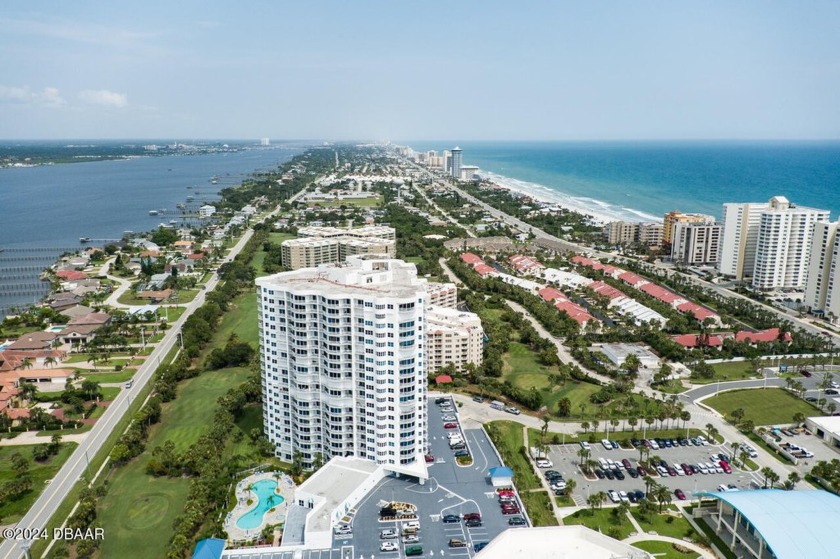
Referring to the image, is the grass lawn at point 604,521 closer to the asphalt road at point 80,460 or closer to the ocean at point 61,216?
the asphalt road at point 80,460

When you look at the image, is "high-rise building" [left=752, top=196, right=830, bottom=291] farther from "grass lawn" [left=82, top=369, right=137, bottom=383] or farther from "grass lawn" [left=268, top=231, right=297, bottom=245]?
"grass lawn" [left=268, top=231, right=297, bottom=245]

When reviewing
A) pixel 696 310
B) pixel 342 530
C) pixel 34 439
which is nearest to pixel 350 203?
pixel 696 310

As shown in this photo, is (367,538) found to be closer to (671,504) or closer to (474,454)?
(474,454)

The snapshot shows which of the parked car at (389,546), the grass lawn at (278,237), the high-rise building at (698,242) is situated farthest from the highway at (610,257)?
the parked car at (389,546)

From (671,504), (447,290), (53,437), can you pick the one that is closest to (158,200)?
(447,290)

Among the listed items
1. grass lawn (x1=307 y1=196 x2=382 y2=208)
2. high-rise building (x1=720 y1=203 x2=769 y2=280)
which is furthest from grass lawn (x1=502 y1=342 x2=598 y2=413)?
grass lawn (x1=307 y1=196 x2=382 y2=208)

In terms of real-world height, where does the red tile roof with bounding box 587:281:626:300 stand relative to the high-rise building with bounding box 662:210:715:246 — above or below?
below
